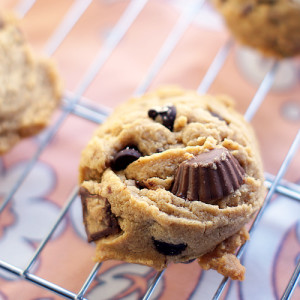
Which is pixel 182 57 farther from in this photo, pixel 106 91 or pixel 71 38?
pixel 71 38

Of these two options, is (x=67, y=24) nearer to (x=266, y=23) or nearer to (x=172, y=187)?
(x=266, y=23)

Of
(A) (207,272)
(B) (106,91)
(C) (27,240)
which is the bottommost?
(C) (27,240)

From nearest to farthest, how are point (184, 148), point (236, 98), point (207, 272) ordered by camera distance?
point (184, 148) < point (207, 272) < point (236, 98)

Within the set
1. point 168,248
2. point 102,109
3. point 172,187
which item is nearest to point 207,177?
point 172,187

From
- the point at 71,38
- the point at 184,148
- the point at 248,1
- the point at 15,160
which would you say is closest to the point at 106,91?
the point at 71,38

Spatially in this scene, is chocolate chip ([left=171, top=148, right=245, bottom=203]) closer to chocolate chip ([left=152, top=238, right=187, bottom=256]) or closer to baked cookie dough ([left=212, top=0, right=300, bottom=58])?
chocolate chip ([left=152, top=238, right=187, bottom=256])

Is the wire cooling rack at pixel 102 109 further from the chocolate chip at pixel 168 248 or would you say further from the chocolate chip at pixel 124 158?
the chocolate chip at pixel 124 158
